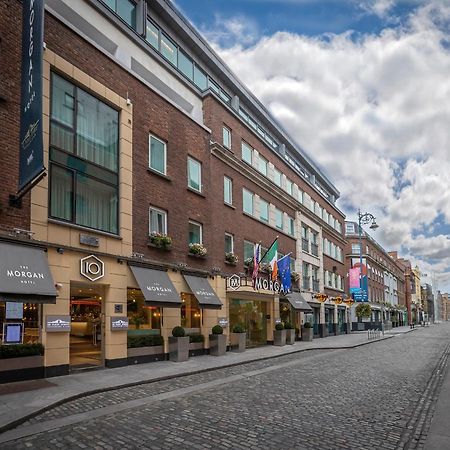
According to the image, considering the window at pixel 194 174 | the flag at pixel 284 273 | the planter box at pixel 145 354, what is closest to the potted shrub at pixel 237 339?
the flag at pixel 284 273

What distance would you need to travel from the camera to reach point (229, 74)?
1080 inches

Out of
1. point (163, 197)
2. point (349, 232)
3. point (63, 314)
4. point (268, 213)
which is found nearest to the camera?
point (63, 314)

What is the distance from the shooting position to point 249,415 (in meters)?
9.10

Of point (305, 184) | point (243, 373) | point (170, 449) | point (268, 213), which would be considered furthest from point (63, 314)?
point (305, 184)

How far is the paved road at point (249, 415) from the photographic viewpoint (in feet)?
→ 24.1

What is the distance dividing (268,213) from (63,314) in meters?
19.1

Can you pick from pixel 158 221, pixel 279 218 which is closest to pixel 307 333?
pixel 279 218

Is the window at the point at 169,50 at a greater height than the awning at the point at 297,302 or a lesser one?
greater

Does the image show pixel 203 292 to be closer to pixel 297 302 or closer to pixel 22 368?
pixel 22 368

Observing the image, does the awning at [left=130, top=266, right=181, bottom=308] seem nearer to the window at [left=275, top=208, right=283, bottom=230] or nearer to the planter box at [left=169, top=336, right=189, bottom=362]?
the planter box at [left=169, top=336, right=189, bottom=362]

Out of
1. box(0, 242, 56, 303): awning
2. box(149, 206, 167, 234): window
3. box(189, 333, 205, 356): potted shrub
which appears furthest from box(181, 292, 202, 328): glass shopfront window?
box(0, 242, 56, 303): awning

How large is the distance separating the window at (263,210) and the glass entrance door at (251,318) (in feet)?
18.7

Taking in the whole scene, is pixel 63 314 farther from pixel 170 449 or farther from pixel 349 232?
pixel 349 232

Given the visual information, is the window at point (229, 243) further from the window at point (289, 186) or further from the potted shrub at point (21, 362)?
the potted shrub at point (21, 362)
